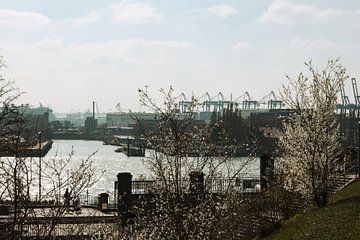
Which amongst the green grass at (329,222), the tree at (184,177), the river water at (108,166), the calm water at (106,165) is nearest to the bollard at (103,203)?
the river water at (108,166)

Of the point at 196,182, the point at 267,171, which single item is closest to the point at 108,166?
the point at 267,171

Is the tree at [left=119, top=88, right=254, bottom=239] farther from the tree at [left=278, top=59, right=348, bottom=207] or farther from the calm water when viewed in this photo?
the tree at [left=278, top=59, right=348, bottom=207]

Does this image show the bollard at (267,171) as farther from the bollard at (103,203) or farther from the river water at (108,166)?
the bollard at (103,203)

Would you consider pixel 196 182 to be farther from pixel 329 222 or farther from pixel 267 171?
pixel 267 171

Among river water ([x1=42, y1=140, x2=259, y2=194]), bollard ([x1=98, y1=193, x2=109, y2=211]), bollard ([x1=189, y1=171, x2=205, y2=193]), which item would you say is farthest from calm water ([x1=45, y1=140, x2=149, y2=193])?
bollard ([x1=98, y1=193, x2=109, y2=211])

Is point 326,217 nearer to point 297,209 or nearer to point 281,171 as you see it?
point 297,209

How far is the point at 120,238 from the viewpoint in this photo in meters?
12.6

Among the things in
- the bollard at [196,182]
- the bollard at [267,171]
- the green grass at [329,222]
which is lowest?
the green grass at [329,222]

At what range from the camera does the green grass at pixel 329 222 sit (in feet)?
50.2

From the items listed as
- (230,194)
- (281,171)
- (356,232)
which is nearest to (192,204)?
(230,194)

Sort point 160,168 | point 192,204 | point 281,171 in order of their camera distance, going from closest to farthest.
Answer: point 160,168
point 192,204
point 281,171

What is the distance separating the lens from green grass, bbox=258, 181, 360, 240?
15.3 metres

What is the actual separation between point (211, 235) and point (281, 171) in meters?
13.7

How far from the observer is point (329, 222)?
16672 mm
